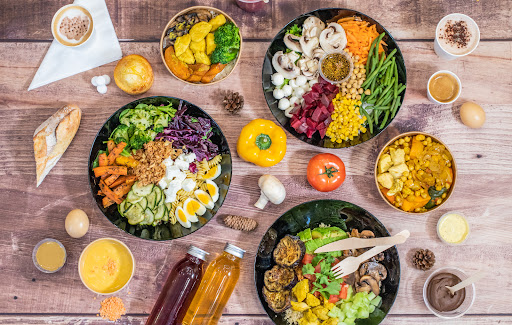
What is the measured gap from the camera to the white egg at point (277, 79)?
2326 mm

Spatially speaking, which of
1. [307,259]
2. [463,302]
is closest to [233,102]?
[307,259]

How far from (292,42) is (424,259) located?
1318 millimetres

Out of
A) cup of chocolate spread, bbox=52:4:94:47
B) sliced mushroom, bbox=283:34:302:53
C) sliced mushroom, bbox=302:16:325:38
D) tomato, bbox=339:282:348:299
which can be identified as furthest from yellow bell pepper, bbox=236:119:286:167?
cup of chocolate spread, bbox=52:4:94:47

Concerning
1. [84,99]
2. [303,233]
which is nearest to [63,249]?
[84,99]

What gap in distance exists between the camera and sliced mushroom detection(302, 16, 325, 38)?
2.33 meters

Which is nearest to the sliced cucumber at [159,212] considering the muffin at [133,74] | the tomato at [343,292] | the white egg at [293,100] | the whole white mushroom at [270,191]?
the whole white mushroom at [270,191]

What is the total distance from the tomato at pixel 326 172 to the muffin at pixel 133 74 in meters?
0.96

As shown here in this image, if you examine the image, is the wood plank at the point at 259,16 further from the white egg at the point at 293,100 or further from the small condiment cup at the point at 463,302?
the small condiment cup at the point at 463,302

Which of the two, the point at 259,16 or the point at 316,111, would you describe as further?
the point at 259,16

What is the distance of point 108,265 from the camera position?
92.3 inches

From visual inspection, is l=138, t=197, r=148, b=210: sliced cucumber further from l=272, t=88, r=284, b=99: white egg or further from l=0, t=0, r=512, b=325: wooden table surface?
l=272, t=88, r=284, b=99: white egg

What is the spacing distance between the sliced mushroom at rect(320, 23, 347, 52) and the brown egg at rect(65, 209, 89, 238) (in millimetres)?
1523

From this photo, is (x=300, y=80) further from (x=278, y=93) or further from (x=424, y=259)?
(x=424, y=259)

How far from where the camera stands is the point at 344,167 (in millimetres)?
2354
